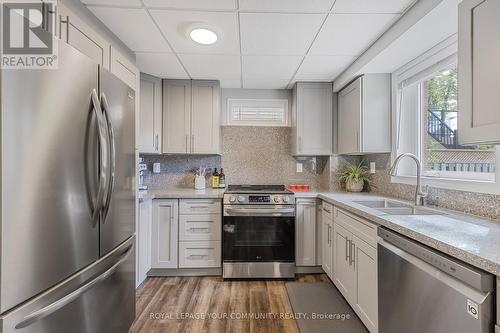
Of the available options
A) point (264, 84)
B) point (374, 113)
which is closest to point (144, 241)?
point (264, 84)

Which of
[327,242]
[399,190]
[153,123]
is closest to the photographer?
[399,190]

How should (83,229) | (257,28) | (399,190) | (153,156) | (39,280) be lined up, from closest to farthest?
(39,280), (83,229), (257,28), (399,190), (153,156)

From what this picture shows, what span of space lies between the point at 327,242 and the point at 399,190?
2.78ft

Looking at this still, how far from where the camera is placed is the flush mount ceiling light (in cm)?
185

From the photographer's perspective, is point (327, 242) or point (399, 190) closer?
point (399, 190)

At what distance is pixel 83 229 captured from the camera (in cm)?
103

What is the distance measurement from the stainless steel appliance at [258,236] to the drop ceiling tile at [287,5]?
167 centimetres

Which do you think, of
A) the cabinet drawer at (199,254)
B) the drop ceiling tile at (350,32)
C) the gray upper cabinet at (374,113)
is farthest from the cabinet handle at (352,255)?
the drop ceiling tile at (350,32)

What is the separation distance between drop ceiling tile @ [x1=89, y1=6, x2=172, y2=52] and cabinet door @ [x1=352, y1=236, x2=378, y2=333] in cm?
217

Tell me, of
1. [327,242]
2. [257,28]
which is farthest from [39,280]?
[327,242]

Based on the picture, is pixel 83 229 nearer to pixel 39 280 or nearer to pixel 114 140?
pixel 39 280

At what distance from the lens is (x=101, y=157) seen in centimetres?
110

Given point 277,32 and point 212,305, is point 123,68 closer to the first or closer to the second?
point 277,32

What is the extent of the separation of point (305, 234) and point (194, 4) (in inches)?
91.3
